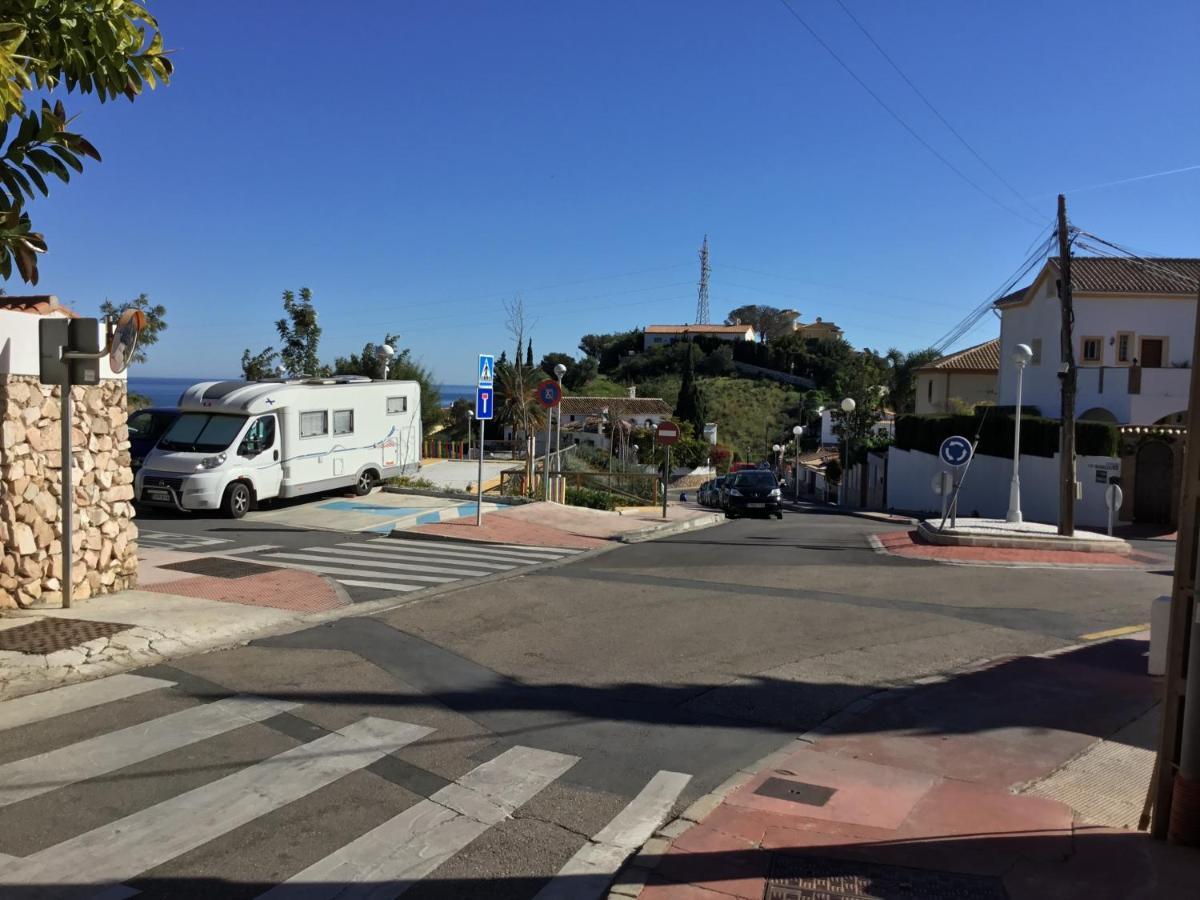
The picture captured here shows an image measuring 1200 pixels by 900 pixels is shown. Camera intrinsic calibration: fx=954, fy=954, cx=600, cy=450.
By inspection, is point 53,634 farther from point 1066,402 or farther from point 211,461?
point 1066,402

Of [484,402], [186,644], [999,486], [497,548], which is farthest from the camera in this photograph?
[999,486]

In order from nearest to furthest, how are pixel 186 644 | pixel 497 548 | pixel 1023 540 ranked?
pixel 186 644, pixel 497 548, pixel 1023 540

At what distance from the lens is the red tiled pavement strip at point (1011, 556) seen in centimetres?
1661

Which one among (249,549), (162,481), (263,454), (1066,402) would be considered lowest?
(249,549)

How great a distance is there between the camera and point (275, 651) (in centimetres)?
901

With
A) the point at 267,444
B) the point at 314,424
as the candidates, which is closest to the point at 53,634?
the point at 267,444

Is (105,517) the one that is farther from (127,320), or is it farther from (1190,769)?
(1190,769)

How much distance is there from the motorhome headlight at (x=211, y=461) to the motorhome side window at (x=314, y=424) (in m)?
2.15

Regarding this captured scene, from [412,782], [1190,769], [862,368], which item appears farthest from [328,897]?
[862,368]

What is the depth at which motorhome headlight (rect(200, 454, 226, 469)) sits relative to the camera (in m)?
18.6

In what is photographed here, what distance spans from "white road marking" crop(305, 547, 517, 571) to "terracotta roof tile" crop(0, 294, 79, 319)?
5.71 m

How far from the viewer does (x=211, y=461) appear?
61.1 feet

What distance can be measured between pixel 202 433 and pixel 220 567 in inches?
281

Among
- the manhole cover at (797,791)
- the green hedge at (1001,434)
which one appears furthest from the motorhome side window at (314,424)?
the green hedge at (1001,434)
